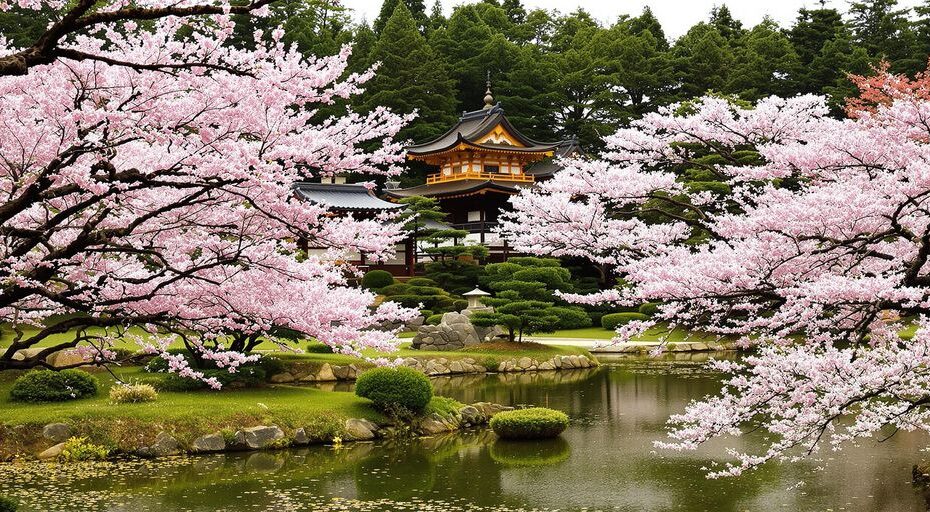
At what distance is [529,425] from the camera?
13570 mm

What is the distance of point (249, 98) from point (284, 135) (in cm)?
59

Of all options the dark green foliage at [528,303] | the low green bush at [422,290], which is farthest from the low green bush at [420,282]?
the dark green foliage at [528,303]

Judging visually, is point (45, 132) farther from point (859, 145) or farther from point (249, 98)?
point (859, 145)

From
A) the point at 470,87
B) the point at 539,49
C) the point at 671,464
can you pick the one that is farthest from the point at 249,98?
the point at 539,49

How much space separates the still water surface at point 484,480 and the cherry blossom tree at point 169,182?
2.73 m

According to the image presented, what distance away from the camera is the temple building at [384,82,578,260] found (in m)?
39.8

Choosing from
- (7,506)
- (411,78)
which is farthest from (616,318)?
(7,506)

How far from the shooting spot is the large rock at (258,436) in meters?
12.5

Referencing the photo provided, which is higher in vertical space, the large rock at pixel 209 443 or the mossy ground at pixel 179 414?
the mossy ground at pixel 179 414

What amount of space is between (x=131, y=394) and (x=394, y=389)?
13.0 ft

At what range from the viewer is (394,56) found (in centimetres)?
4641

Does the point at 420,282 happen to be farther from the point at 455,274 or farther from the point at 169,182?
the point at 169,182

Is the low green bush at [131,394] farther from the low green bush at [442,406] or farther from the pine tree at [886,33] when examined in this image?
the pine tree at [886,33]

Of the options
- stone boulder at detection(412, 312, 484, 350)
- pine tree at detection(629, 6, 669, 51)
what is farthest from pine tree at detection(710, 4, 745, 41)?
stone boulder at detection(412, 312, 484, 350)
